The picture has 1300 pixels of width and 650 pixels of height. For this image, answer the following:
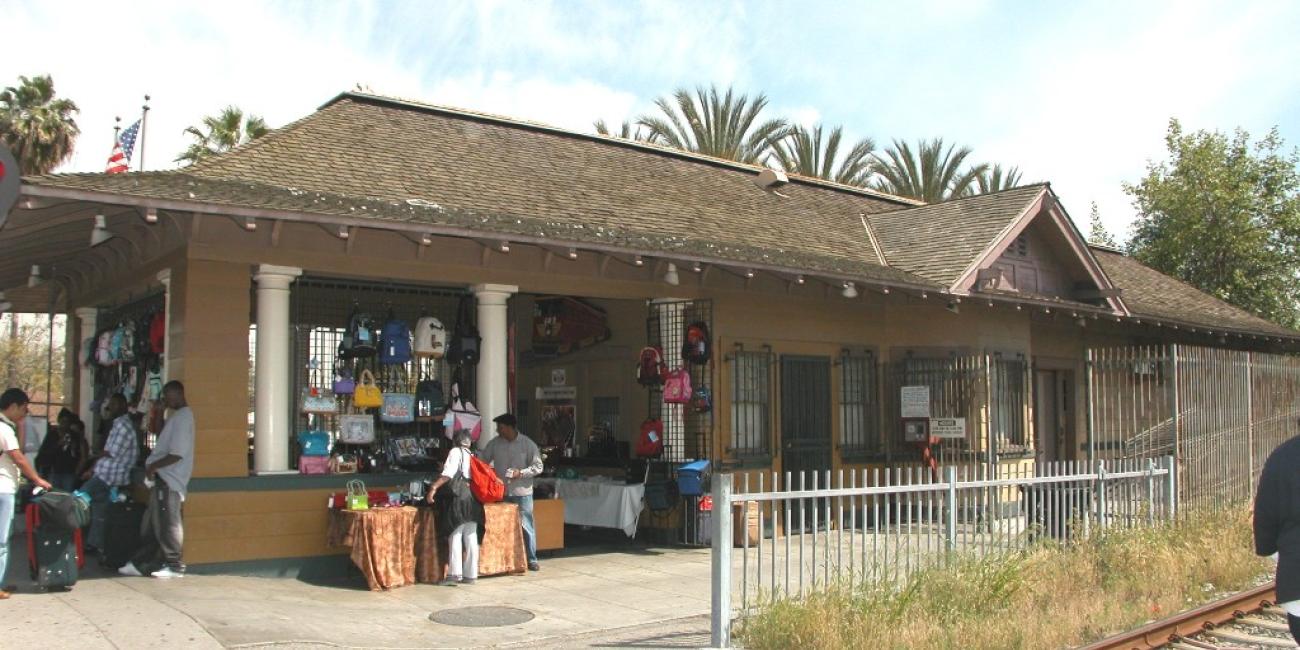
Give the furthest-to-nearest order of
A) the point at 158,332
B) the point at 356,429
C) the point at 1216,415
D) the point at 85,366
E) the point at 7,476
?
1. the point at 85,366
2. the point at 1216,415
3. the point at 356,429
4. the point at 158,332
5. the point at 7,476

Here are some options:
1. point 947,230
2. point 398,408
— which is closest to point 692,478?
point 398,408

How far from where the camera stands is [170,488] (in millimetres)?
10242

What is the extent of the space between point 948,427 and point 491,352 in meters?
6.39

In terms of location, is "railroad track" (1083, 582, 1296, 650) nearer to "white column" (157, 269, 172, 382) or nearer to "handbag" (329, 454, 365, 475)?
"handbag" (329, 454, 365, 475)

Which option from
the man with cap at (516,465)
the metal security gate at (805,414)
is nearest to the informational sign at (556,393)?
the metal security gate at (805,414)

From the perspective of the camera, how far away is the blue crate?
44.0ft

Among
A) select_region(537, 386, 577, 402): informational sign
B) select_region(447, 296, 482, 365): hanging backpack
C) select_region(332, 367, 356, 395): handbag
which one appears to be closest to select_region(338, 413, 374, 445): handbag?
select_region(332, 367, 356, 395): handbag

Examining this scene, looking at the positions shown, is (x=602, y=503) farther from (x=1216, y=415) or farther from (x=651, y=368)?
(x=1216, y=415)

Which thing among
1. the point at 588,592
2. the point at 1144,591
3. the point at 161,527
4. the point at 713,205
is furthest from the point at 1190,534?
the point at 161,527

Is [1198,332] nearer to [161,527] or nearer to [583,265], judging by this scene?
[583,265]

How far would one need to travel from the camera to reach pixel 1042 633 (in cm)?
810

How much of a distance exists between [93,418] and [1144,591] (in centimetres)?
1333

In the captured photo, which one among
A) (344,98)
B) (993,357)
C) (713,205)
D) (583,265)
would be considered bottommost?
(993,357)

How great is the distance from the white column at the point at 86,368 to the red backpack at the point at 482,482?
740cm
